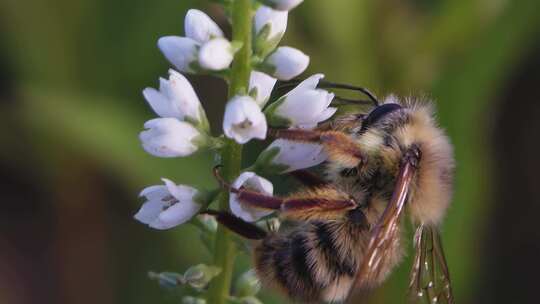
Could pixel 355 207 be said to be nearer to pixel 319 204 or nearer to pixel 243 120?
pixel 319 204

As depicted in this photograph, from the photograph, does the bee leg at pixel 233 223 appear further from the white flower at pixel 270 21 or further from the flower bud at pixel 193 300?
the white flower at pixel 270 21

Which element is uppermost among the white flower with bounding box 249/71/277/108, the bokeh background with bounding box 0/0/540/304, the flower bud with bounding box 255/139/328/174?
the white flower with bounding box 249/71/277/108

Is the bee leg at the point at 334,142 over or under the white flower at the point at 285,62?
under

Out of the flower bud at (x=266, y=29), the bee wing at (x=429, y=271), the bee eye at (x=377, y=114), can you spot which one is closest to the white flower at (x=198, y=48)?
the flower bud at (x=266, y=29)

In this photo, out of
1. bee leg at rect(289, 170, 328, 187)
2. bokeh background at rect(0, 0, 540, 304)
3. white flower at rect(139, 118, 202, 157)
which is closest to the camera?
white flower at rect(139, 118, 202, 157)

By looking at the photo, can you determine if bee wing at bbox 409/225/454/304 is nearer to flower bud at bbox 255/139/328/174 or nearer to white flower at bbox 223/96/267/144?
flower bud at bbox 255/139/328/174

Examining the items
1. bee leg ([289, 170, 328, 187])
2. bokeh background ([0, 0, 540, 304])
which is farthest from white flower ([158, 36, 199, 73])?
bokeh background ([0, 0, 540, 304])

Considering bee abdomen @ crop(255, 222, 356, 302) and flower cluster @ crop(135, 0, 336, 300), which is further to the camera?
bee abdomen @ crop(255, 222, 356, 302)
